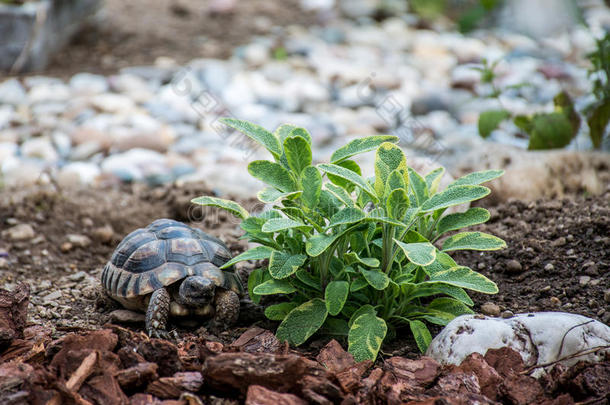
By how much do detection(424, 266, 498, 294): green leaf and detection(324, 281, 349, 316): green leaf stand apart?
320mm

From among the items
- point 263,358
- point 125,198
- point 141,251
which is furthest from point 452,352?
point 125,198

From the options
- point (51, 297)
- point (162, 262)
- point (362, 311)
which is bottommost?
point (51, 297)

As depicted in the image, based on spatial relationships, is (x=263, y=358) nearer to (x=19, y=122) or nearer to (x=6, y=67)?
(x=19, y=122)

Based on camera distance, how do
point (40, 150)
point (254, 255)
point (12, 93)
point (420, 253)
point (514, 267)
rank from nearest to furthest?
1. point (420, 253)
2. point (254, 255)
3. point (514, 267)
4. point (40, 150)
5. point (12, 93)

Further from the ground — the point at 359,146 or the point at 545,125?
the point at 359,146

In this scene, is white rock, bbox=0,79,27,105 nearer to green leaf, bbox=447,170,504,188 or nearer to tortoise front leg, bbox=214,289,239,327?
tortoise front leg, bbox=214,289,239,327

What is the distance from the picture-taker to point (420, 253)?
6.39ft

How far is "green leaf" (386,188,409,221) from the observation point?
2072 millimetres

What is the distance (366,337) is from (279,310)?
417 millimetres

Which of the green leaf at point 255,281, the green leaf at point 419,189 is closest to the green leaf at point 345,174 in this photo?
the green leaf at point 419,189

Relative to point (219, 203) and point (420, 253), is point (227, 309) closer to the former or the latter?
point (219, 203)

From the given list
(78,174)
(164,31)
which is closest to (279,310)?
(78,174)

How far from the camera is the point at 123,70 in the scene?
21.3 feet

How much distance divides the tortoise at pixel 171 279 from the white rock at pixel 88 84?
12.6ft
